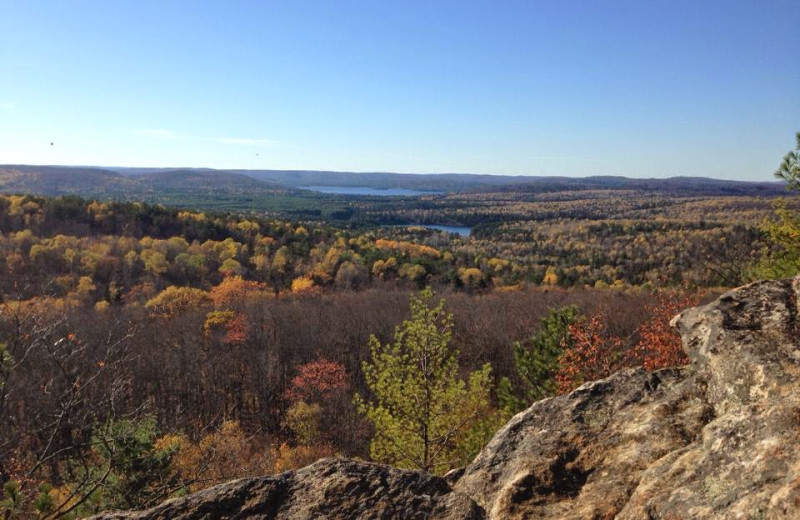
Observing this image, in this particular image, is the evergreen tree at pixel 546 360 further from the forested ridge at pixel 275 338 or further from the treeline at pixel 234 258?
the treeline at pixel 234 258

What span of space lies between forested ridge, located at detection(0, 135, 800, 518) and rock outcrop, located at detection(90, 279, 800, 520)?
3.33 m

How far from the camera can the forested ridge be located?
44.8ft

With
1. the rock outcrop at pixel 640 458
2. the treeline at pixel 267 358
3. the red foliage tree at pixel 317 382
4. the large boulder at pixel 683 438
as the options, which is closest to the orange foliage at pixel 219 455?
the treeline at pixel 267 358

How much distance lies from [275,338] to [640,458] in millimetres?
51755

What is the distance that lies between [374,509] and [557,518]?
186 cm

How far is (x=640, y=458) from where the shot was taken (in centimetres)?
550

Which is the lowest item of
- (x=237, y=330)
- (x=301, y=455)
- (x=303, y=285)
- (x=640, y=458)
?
(x=301, y=455)

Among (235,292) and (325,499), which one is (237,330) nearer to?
(235,292)

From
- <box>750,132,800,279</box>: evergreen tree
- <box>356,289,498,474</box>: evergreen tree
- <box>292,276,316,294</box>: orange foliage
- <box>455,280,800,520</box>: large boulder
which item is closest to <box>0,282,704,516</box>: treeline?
<box>292,276,316,294</box>: orange foliage

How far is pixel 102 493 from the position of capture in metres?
12.2

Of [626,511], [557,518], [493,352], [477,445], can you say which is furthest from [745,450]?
[493,352]

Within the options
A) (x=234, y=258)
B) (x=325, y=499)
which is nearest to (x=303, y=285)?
(x=234, y=258)

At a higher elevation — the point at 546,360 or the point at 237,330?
the point at 546,360

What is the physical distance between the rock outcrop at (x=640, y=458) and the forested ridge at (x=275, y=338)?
10.9 feet
